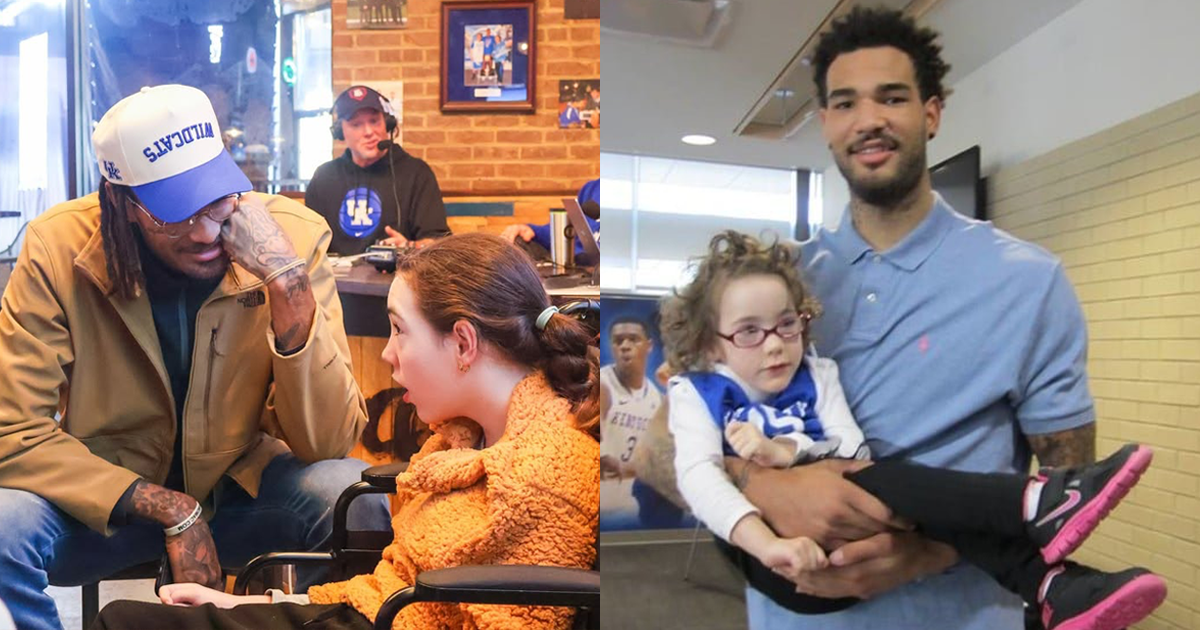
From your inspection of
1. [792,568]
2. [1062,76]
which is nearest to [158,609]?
[792,568]

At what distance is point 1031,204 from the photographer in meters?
0.47

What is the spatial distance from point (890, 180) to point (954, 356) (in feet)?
0.36

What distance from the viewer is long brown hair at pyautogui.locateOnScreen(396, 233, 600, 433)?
3.93 ft

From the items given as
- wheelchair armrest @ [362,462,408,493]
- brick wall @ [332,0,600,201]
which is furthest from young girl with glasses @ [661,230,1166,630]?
brick wall @ [332,0,600,201]

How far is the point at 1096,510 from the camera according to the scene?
438 millimetres

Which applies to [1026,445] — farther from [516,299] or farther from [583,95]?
[583,95]

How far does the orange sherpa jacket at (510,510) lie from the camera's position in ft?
3.43

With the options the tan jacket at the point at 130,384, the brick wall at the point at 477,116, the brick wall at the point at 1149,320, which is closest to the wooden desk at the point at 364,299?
the tan jacket at the point at 130,384

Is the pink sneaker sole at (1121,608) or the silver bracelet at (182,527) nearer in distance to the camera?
the pink sneaker sole at (1121,608)

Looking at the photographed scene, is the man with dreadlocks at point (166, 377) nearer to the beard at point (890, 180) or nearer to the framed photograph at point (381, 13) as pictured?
the framed photograph at point (381, 13)

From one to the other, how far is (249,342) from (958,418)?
152cm

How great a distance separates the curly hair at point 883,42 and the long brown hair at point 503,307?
0.73m

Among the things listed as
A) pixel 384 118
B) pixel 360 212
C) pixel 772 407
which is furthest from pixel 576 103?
pixel 772 407

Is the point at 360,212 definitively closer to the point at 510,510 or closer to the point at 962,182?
the point at 510,510
